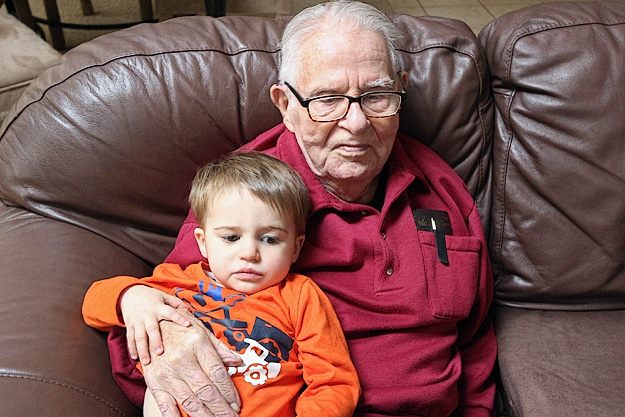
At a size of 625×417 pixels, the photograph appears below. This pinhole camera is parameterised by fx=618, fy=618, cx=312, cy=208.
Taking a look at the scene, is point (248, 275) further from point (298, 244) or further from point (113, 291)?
point (113, 291)

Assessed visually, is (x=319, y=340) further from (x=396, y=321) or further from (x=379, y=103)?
(x=379, y=103)

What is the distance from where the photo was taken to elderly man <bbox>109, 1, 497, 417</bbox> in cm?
131

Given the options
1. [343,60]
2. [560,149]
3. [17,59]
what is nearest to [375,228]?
[343,60]

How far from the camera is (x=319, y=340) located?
1192mm

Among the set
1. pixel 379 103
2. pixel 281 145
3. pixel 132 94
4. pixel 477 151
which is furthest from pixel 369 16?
pixel 132 94

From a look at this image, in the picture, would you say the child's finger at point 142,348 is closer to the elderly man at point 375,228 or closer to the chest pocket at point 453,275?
the elderly man at point 375,228

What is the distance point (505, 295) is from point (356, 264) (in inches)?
19.5

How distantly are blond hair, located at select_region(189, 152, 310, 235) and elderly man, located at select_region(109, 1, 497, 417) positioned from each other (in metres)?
0.10

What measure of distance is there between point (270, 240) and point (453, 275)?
1.46 feet

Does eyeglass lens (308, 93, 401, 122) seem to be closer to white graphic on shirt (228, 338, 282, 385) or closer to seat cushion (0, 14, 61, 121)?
white graphic on shirt (228, 338, 282, 385)

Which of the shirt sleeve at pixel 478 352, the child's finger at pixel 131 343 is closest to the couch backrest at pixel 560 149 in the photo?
the shirt sleeve at pixel 478 352

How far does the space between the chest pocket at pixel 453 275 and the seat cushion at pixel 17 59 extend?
6.08 feet

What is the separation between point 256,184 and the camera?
3.99ft

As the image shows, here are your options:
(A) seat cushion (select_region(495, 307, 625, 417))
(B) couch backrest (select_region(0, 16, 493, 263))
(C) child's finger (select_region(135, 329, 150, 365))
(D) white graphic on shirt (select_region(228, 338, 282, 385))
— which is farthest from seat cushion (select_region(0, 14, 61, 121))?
(A) seat cushion (select_region(495, 307, 625, 417))
